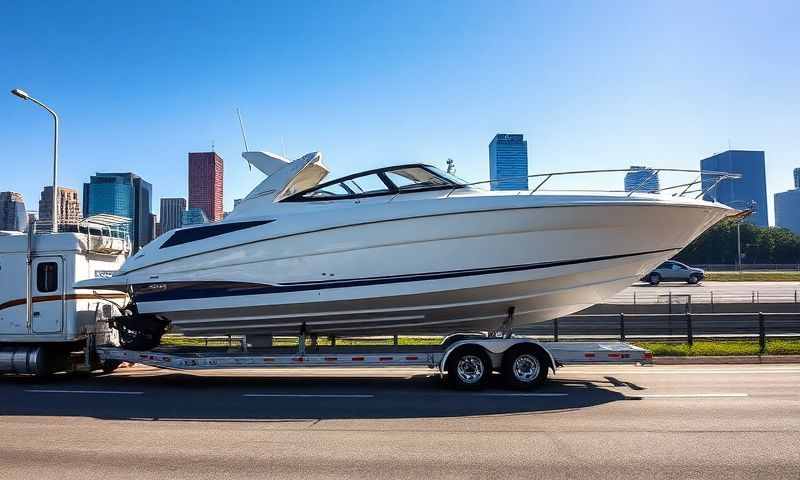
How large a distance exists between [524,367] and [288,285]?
3.95 meters

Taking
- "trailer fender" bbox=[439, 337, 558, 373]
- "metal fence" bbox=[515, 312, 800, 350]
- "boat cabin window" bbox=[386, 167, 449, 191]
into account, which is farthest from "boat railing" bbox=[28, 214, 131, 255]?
"metal fence" bbox=[515, 312, 800, 350]

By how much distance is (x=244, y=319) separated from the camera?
9289 millimetres

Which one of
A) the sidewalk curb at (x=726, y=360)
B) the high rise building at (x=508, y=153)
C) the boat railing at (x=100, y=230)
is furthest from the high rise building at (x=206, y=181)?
the sidewalk curb at (x=726, y=360)

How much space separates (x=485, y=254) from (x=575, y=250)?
4.60 ft

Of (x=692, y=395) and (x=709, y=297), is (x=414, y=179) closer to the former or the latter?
(x=692, y=395)

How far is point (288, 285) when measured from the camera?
8938 mm

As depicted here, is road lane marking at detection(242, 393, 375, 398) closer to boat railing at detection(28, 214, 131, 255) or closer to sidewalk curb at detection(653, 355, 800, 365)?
boat railing at detection(28, 214, 131, 255)

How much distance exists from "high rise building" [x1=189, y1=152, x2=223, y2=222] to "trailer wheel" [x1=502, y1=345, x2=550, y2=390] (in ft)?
23.0

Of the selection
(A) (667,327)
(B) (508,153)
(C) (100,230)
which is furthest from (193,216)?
(A) (667,327)

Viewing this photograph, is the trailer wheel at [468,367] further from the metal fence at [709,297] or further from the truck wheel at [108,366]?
the metal fence at [709,297]

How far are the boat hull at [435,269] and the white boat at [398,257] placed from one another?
2 cm

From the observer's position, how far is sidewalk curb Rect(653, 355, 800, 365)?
37.9 ft

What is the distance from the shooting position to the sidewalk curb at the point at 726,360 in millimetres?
11562

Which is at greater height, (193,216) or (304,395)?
(193,216)
